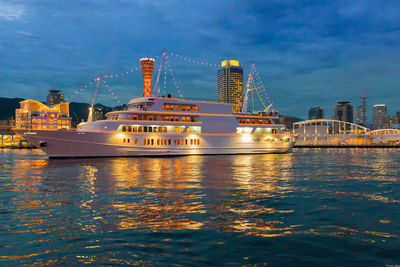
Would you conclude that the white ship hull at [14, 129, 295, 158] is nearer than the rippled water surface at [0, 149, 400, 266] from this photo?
No

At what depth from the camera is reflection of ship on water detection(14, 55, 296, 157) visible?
4462cm

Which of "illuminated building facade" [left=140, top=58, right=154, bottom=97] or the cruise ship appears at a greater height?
"illuminated building facade" [left=140, top=58, right=154, bottom=97]

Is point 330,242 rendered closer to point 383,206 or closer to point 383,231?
point 383,231

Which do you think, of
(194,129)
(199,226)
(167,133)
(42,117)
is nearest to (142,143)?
(167,133)

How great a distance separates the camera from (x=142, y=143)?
49688 mm

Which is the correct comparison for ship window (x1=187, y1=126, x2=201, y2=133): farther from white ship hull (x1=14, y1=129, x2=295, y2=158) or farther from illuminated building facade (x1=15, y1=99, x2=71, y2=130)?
illuminated building facade (x1=15, y1=99, x2=71, y2=130)

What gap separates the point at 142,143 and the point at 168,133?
5143 millimetres

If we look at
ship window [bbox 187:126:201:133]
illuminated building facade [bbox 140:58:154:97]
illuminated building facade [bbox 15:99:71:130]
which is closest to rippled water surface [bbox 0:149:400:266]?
ship window [bbox 187:126:201:133]

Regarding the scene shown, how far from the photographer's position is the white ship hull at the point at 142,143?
144 feet

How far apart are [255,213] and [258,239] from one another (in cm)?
324

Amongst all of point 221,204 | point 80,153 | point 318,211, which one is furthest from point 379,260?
point 80,153

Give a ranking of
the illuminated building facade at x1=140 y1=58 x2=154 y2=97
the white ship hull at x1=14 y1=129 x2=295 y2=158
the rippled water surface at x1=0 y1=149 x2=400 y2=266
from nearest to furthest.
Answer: the rippled water surface at x1=0 y1=149 x2=400 y2=266, the white ship hull at x1=14 y1=129 x2=295 y2=158, the illuminated building facade at x1=140 y1=58 x2=154 y2=97

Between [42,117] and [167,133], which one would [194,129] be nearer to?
[167,133]

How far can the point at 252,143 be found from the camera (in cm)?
5888
